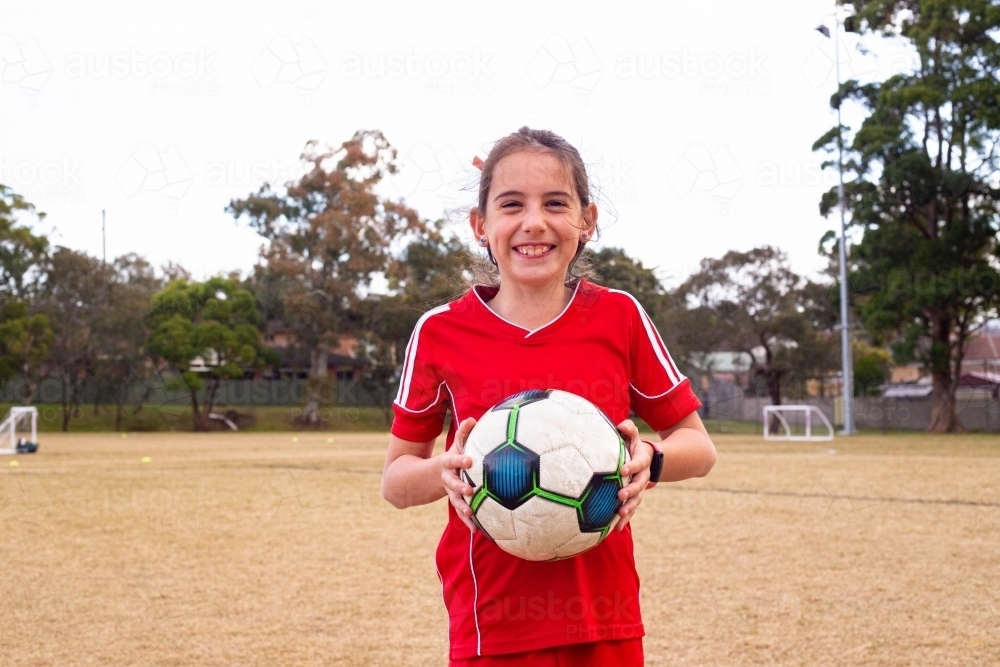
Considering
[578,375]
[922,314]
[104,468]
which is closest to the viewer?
[578,375]

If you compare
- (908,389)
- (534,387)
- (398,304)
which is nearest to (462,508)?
(534,387)

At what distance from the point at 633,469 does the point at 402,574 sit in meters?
5.08

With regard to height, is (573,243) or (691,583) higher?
(573,243)

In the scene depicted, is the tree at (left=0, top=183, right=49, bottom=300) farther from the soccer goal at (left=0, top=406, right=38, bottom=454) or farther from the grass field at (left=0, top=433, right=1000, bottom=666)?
the grass field at (left=0, top=433, right=1000, bottom=666)

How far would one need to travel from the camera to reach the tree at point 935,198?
31891 mm

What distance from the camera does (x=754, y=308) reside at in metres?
42.0

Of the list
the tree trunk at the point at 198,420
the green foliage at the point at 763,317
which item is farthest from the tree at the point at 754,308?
the tree trunk at the point at 198,420

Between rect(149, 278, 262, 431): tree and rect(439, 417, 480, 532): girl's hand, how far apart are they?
38045 millimetres

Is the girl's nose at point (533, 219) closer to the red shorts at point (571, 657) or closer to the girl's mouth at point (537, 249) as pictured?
the girl's mouth at point (537, 249)

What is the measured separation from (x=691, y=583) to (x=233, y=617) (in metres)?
2.86

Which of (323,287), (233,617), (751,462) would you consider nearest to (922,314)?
(751,462)

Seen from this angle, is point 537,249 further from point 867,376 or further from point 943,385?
point 867,376

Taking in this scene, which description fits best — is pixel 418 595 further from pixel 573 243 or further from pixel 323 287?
pixel 323 287

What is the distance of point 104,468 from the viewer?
1736 cm
